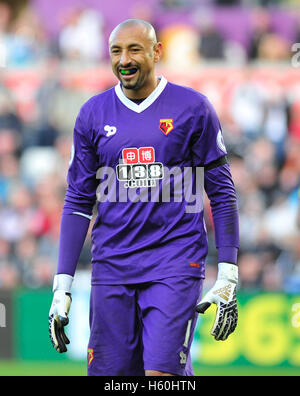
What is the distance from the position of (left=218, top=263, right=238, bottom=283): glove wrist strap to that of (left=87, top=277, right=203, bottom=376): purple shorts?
12 centimetres

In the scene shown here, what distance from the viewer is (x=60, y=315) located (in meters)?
5.09

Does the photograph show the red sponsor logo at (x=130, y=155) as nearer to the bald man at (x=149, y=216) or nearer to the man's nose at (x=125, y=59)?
the bald man at (x=149, y=216)

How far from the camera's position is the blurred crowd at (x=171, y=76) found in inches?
435

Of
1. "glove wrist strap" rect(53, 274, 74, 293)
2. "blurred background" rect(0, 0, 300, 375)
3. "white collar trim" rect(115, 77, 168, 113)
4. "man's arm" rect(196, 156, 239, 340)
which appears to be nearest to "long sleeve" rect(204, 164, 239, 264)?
"man's arm" rect(196, 156, 239, 340)

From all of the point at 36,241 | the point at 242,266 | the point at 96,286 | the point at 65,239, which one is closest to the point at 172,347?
the point at 96,286

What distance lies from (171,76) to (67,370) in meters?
4.85

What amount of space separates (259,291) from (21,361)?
2834 millimetres

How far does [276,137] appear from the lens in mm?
12352

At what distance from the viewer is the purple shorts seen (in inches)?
191

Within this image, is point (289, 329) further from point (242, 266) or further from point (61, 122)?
point (61, 122)

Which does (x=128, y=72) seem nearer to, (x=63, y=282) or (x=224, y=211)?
(x=224, y=211)
